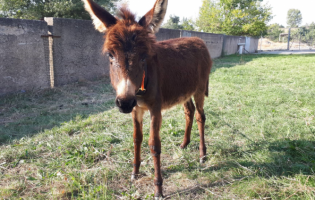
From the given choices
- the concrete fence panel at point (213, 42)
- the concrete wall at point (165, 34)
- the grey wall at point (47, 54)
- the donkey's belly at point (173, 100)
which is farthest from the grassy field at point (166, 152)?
the concrete fence panel at point (213, 42)

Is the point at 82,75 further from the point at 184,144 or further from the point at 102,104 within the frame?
the point at 184,144

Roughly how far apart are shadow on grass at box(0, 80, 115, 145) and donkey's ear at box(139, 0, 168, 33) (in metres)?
3.07

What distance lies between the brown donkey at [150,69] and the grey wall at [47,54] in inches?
221

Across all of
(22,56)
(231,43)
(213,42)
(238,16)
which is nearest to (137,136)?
(22,56)

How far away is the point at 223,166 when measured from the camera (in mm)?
3359

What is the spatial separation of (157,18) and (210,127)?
2.98m

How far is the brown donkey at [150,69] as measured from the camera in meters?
2.17

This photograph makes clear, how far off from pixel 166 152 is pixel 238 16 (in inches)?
1190

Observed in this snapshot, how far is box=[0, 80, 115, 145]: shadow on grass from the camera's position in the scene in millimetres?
4727

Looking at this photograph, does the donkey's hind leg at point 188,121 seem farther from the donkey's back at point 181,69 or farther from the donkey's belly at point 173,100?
the donkey's belly at point 173,100

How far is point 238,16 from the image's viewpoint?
95.3ft

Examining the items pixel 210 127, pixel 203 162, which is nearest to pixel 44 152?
pixel 203 162

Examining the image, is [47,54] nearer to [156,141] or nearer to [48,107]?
[48,107]

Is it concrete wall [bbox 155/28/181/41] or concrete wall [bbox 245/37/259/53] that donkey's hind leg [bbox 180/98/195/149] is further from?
concrete wall [bbox 245/37/259/53]
